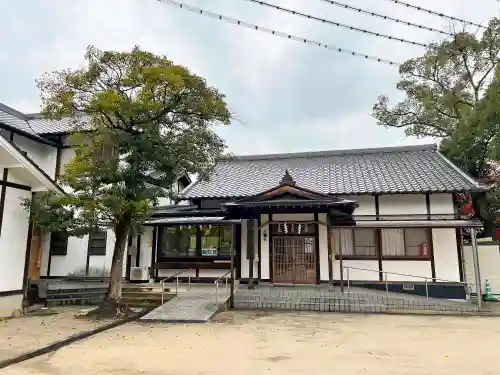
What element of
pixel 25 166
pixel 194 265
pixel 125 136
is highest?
pixel 125 136

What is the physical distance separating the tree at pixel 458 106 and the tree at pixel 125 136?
1149cm

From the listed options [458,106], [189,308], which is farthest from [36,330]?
[458,106]

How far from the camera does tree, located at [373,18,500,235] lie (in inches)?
610

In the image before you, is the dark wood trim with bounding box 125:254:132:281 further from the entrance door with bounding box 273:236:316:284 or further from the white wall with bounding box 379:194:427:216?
the white wall with bounding box 379:194:427:216

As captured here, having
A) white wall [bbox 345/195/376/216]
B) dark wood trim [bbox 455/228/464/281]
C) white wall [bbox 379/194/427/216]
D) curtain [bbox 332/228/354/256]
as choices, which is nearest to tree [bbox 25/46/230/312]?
curtain [bbox 332/228/354/256]

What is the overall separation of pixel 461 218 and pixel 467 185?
133 cm

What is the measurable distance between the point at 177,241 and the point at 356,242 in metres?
7.30

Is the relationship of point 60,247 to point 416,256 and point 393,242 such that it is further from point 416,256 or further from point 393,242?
point 416,256

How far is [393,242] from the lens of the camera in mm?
13469

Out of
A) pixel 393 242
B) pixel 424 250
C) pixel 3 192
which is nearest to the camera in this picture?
pixel 3 192

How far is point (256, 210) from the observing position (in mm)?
13211

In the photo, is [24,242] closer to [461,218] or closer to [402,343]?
[402,343]

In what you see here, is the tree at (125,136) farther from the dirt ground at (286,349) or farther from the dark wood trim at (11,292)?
the dirt ground at (286,349)

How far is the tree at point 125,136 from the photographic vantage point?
928 centimetres
